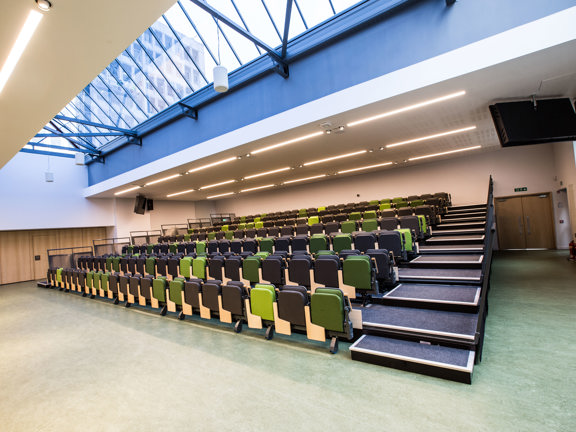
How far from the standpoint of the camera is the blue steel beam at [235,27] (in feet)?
18.2

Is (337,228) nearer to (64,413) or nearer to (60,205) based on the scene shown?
(64,413)

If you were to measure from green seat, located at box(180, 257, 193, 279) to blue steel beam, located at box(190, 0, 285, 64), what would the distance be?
16.8ft

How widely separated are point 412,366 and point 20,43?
5.53 m

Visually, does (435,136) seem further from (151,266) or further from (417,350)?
(151,266)

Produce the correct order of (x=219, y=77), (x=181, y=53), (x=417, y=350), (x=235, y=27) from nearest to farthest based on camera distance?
(x=417, y=350), (x=219, y=77), (x=235, y=27), (x=181, y=53)

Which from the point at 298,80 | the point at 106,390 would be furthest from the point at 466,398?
the point at 298,80

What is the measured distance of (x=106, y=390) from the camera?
9.64 feet

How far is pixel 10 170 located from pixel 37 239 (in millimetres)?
3483

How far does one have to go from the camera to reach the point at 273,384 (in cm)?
279

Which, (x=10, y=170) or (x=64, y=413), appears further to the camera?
(x=10, y=170)

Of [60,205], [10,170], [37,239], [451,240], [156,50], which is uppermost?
[156,50]

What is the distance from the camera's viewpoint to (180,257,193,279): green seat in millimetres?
6328

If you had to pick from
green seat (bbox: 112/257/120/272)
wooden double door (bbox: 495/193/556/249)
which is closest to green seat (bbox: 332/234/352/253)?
green seat (bbox: 112/257/120/272)

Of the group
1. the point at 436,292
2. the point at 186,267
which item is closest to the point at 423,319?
the point at 436,292
